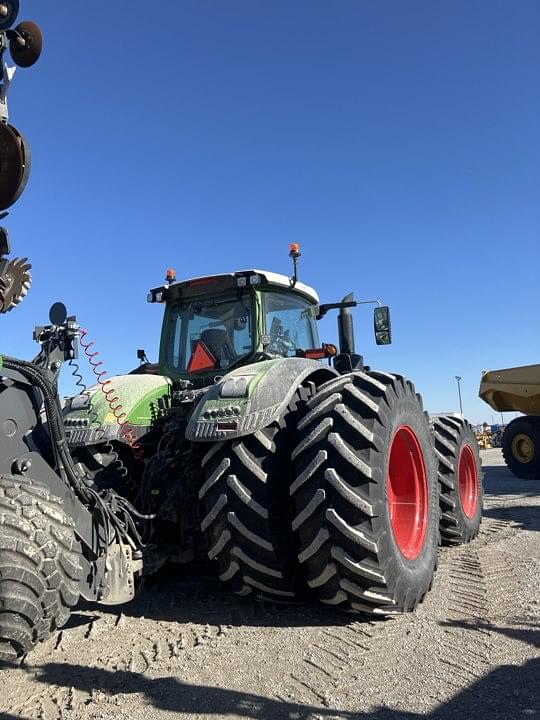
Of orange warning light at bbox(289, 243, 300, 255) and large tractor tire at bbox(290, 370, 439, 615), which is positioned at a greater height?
orange warning light at bbox(289, 243, 300, 255)

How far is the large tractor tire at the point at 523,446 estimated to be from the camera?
12.9 meters

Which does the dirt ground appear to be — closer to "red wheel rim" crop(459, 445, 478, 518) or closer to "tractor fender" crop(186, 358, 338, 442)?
"tractor fender" crop(186, 358, 338, 442)

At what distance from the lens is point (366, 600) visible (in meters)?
3.33

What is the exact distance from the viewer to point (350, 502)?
3213 mm

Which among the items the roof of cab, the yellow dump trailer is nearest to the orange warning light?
the roof of cab

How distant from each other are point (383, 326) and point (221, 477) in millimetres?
2915

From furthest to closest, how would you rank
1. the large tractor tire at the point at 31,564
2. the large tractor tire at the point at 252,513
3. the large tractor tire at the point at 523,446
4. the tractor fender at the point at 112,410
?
the large tractor tire at the point at 523,446 → the tractor fender at the point at 112,410 → the large tractor tire at the point at 252,513 → the large tractor tire at the point at 31,564

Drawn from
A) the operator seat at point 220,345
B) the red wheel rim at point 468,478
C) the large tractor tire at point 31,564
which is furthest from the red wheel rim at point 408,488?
the large tractor tire at point 31,564

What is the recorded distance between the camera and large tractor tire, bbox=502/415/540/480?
12.9 metres

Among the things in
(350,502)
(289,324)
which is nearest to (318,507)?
(350,502)

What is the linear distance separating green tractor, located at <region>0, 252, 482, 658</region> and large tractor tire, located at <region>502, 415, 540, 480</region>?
31.6ft

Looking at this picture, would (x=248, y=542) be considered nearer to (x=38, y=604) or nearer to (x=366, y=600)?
(x=366, y=600)

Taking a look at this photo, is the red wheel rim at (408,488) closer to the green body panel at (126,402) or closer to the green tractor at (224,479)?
the green tractor at (224,479)

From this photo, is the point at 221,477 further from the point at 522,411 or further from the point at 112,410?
the point at 522,411
